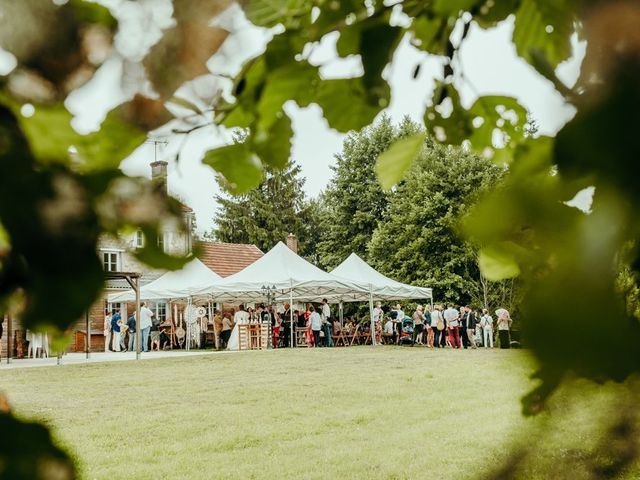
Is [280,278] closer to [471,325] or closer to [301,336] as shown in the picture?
[301,336]

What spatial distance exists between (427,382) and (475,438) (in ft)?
11.7

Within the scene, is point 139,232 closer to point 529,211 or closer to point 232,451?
point 529,211

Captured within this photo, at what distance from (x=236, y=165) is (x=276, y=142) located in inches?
2.8

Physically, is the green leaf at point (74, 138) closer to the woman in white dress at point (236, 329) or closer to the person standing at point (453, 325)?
the woman in white dress at point (236, 329)

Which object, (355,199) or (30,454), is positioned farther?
(355,199)

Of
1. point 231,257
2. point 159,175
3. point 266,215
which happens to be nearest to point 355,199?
point 266,215

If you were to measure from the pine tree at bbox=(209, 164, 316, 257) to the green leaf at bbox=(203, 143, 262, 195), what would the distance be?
39.2 meters

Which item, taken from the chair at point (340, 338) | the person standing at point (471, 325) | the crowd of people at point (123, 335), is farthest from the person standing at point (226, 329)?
the person standing at point (471, 325)

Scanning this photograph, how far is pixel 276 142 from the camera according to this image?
96 centimetres

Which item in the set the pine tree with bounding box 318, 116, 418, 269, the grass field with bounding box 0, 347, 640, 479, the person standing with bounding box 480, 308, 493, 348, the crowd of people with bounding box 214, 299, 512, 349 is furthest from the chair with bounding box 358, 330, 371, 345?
the pine tree with bounding box 318, 116, 418, 269

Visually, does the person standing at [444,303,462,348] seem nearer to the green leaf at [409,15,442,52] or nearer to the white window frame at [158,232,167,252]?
the green leaf at [409,15,442,52]

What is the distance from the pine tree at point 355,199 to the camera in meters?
36.3

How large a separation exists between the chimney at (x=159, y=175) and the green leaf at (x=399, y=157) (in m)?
0.46

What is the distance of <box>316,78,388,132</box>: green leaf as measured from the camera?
0.95 metres
